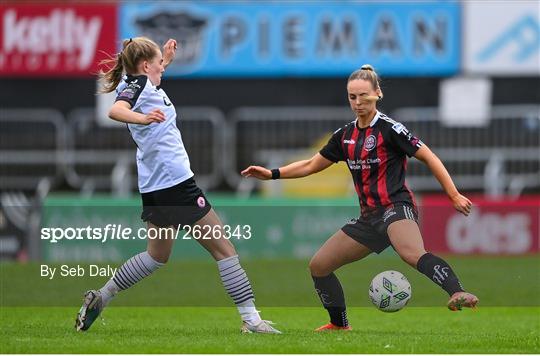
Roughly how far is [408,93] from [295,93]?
159 centimetres

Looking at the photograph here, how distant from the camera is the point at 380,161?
28.5 feet

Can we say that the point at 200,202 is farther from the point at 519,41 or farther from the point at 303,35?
the point at 519,41

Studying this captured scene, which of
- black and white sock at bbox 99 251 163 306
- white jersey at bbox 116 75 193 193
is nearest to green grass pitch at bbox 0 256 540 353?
black and white sock at bbox 99 251 163 306

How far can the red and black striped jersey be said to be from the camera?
8633mm

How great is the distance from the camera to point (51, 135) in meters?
18.0

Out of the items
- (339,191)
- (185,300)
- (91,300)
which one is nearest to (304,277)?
(185,300)

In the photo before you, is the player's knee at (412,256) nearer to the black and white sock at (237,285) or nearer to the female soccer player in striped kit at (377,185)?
the female soccer player in striped kit at (377,185)

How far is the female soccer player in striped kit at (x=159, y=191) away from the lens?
8547 mm

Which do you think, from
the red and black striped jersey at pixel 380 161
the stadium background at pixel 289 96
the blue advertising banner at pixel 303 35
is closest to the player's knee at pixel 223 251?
the red and black striped jersey at pixel 380 161

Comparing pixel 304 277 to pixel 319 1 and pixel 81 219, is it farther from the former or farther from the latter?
pixel 319 1

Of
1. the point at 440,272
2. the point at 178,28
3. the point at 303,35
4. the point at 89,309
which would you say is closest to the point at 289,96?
the point at 303,35

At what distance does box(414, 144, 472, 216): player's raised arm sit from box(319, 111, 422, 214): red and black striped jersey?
8 cm

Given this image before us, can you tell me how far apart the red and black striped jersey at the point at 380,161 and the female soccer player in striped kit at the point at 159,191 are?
3.26 ft

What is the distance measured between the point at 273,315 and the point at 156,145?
309cm
